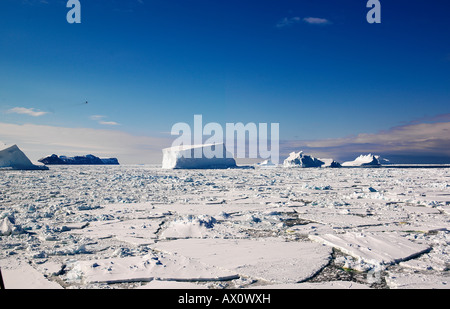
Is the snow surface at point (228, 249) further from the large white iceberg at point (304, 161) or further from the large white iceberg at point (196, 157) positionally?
the large white iceberg at point (304, 161)

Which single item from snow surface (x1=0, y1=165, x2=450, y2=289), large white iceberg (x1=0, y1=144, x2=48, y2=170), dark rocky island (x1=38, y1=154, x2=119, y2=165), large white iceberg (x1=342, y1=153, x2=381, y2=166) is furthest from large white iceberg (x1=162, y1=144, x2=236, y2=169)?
dark rocky island (x1=38, y1=154, x2=119, y2=165)

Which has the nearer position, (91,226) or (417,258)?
(417,258)

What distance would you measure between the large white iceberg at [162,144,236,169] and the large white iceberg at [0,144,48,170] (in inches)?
491

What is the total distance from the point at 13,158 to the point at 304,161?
30.4 meters

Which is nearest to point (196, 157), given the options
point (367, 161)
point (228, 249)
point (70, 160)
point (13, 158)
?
point (13, 158)

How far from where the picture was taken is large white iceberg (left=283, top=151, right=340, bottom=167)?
35812 mm

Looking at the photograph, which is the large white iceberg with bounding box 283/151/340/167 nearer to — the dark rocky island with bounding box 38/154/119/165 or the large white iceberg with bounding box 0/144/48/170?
the large white iceberg with bounding box 0/144/48/170

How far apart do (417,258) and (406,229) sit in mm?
1334

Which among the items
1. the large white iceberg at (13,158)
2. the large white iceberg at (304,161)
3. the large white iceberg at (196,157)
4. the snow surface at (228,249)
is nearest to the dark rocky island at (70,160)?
the large white iceberg at (196,157)

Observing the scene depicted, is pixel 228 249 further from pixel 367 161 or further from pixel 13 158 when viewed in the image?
pixel 367 161

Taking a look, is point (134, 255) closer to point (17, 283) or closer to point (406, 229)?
point (17, 283)
